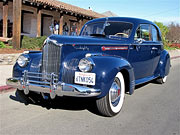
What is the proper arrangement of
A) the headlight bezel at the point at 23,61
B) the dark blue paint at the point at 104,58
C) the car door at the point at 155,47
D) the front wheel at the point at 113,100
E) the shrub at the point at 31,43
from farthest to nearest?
the shrub at the point at 31,43 < the car door at the point at 155,47 < the headlight bezel at the point at 23,61 < the front wheel at the point at 113,100 < the dark blue paint at the point at 104,58

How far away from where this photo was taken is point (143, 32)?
191 inches

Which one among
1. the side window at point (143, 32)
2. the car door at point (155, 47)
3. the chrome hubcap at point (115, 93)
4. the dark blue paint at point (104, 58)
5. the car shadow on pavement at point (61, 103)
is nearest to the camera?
the dark blue paint at point (104, 58)

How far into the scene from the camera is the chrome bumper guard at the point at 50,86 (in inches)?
115

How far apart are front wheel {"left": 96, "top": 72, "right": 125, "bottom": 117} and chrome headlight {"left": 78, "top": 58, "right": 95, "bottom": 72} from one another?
535 mm

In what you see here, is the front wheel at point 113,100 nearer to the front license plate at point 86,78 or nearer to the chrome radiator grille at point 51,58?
the front license plate at point 86,78

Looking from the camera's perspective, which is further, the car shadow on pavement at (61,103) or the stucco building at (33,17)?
the stucco building at (33,17)

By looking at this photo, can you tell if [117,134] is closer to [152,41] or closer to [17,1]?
[152,41]

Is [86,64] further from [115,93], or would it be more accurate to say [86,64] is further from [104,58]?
[115,93]

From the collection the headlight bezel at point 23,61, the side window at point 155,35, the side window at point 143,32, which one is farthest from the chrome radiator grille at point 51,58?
the side window at point 155,35

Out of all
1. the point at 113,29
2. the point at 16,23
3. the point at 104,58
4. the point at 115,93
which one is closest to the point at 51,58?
the point at 104,58

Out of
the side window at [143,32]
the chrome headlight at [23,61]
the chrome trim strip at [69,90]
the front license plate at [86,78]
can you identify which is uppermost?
the side window at [143,32]

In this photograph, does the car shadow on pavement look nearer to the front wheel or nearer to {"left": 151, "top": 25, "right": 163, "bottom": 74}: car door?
the front wheel

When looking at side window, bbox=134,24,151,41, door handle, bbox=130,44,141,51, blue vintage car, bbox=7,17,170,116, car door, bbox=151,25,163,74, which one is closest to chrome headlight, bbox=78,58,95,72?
blue vintage car, bbox=7,17,170,116

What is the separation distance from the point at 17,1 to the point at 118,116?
8281 mm
